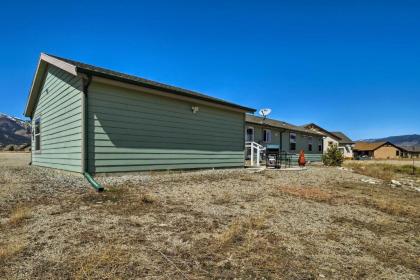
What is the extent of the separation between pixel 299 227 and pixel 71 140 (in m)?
6.78

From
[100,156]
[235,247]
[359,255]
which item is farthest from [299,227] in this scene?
[100,156]

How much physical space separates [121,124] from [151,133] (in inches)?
43.7

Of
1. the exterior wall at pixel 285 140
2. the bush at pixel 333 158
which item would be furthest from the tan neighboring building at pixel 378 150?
the bush at pixel 333 158

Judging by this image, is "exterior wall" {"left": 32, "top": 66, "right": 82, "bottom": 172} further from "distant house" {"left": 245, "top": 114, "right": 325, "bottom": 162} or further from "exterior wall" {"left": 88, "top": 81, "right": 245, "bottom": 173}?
"distant house" {"left": 245, "top": 114, "right": 325, "bottom": 162}

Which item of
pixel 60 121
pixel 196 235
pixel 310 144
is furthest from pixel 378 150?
pixel 196 235

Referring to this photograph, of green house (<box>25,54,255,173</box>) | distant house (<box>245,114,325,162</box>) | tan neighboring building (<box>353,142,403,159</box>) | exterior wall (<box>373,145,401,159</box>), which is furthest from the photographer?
exterior wall (<box>373,145,401,159</box>)

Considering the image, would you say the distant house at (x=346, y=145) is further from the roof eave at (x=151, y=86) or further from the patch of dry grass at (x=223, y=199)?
the patch of dry grass at (x=223, y=199)

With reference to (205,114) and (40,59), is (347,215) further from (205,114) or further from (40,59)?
(40,59)

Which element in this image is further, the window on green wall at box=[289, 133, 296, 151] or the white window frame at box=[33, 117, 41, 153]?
the window on green wall at box=[289, 133, 296, 151]

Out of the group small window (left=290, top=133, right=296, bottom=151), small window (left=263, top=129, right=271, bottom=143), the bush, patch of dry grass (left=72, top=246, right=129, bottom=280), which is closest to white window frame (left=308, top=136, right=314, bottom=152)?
small window (left=290, top=133, right=296, bottom=151)

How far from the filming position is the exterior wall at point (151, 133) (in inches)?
293

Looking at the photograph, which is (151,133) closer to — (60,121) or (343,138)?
(60,121)

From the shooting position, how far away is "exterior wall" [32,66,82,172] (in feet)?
24.8

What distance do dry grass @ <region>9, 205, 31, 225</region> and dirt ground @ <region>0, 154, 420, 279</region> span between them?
0.05 feet
